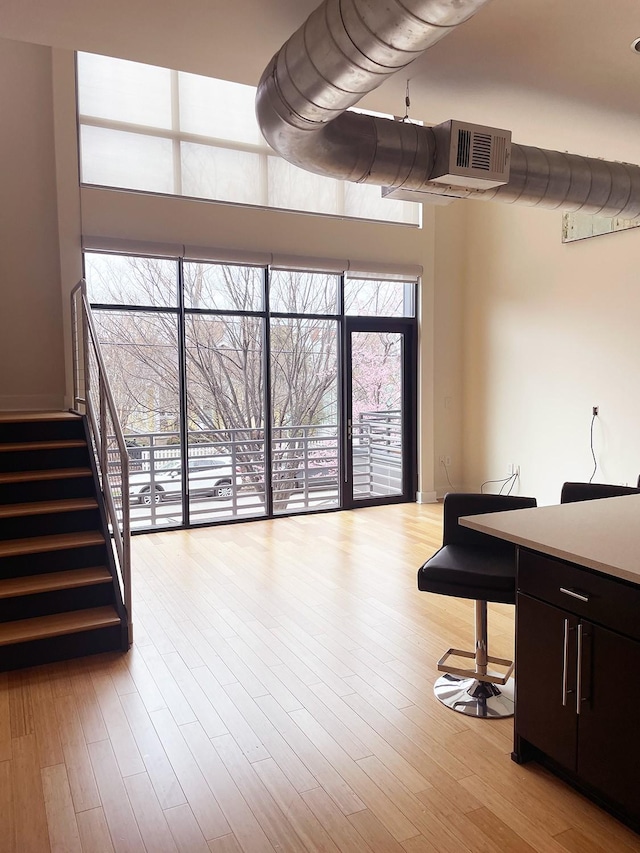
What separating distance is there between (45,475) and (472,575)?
2.65 metres

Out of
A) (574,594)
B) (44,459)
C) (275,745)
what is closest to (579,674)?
(574,594)

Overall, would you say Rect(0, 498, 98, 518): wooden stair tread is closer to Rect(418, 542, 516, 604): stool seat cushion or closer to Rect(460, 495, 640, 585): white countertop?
Rect(418, 542, 516, 604): stool seat cushion

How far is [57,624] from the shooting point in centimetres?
334

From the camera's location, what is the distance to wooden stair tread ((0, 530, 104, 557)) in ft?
11.5

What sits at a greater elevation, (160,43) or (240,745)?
(160,43)

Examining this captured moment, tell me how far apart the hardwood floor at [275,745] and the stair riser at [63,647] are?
0.17 feet

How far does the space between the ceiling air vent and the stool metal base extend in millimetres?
2791

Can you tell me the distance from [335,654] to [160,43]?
324cm

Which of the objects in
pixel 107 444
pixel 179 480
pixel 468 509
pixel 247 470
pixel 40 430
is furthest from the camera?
pixel 247 470

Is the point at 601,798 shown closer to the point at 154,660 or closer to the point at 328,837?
the point at 328,837

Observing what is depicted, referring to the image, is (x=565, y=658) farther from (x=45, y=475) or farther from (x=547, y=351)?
(x=547, y=351)

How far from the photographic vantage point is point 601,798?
2.11 metres

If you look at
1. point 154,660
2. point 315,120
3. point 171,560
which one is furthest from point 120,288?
point 154,660

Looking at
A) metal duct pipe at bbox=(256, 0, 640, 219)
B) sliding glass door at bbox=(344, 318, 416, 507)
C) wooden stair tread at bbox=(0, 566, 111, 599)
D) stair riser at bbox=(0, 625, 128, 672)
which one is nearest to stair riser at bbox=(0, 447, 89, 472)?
wooden stair tread at bbox=(0, 566, 111, 599)
